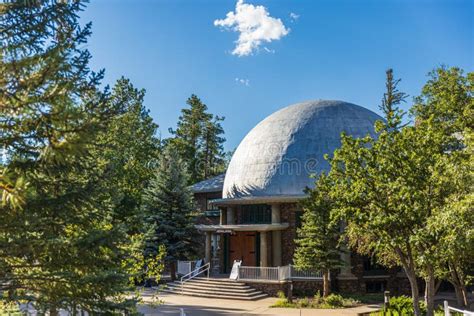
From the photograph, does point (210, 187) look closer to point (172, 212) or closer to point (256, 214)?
point (172, 212)

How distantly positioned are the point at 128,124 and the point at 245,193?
1382 centimetres

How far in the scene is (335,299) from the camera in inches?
723

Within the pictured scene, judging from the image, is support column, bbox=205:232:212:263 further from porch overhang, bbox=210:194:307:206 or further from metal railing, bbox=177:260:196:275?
porch overhang, bbox=210:194:307:206

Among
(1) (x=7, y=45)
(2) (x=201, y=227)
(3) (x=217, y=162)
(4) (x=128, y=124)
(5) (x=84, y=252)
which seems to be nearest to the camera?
(1) (x=7, y=45)

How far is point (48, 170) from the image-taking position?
7199 mm

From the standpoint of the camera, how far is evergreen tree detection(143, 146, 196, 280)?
85.2ft

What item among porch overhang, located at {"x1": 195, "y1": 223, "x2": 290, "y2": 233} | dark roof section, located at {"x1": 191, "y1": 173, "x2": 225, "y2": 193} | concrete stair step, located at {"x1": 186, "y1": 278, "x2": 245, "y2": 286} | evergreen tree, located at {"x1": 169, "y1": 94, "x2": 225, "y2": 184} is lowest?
concrete stair step, located at {"x1": 186, "y1": 278, "x2": 245, "y2": 286}

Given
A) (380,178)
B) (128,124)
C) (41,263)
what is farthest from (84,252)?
(128,124)

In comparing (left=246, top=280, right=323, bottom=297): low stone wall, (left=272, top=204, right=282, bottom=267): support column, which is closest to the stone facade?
(left=246, top=280, right=323, bottom=297): low stone wall

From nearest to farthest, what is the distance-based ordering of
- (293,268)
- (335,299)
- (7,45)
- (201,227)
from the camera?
1. (7,45)
2. (335,299)
3. (293,268)
4. (201,227)

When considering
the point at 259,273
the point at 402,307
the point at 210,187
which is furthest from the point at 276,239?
the point at 210,187

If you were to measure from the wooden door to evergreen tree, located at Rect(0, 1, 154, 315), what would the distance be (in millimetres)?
17876

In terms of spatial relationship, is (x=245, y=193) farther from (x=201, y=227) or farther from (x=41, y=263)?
(x=41, y=263)

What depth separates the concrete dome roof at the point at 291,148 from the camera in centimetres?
2420
